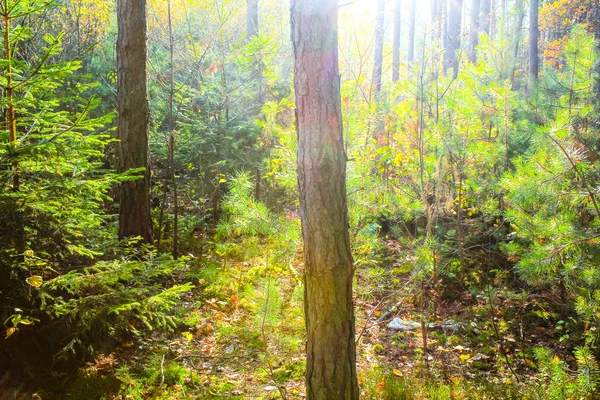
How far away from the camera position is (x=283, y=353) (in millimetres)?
4363

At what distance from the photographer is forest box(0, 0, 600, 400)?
9.75 ft

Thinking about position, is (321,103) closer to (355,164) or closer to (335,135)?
(335,135)

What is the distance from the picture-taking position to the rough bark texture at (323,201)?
2773 mm

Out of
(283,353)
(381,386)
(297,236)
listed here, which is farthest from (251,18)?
(381,386)

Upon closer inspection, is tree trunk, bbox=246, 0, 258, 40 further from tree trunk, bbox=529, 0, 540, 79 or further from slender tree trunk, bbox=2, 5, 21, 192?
slender tree trunk, bbox=2, 5, 21, 192

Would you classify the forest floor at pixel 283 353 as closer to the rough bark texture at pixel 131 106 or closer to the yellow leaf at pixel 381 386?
the yellow leaf at pixel 381 386

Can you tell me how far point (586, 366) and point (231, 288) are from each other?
4.12 m

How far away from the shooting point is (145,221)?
5512 millimetres

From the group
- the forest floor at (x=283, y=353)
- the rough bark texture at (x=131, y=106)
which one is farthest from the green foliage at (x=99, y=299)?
the rough bark texture at (x=131, y=106)

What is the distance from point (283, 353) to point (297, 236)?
128 cm

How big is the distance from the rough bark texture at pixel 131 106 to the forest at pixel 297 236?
3cm

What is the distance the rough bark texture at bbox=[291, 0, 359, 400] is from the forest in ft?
0.04

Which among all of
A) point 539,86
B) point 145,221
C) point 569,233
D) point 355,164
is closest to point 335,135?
point 355,164

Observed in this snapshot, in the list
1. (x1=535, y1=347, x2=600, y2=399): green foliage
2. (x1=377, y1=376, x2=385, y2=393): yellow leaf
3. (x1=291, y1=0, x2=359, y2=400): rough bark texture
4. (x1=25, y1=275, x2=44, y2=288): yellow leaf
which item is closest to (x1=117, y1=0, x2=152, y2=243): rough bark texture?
(x1=25, y1=275, x2=44, y2=288): yellow leaf
